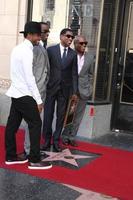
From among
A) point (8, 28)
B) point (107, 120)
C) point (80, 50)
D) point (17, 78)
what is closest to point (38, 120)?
point (17, 78)

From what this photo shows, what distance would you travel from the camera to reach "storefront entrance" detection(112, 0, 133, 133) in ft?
24.0

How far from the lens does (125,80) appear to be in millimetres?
7398

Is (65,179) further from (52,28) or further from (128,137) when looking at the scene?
(52,28)

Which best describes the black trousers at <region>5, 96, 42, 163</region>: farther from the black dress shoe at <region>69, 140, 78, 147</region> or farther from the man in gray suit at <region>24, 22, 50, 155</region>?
the black dress shoe at <region>69, 140, 78, 147</region>

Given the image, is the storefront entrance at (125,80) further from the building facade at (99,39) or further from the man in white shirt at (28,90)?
the man in white shirt at (28,90)

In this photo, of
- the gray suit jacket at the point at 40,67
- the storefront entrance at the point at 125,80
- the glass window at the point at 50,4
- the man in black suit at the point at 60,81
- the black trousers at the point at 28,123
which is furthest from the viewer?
the glass window at the point at 50,4

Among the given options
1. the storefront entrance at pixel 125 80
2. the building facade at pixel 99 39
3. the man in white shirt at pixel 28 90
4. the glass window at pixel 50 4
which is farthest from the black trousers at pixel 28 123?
the glass window at pixel 50 4

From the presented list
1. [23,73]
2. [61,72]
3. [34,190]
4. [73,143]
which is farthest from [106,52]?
[34,190]

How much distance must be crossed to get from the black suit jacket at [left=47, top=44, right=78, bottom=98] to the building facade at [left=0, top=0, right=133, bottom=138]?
1.21m

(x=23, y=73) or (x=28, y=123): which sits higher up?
(x=23, y=73)

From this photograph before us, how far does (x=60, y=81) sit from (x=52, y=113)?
529 mm

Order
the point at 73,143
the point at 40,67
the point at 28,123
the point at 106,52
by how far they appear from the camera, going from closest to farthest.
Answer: the point at 28,123 < the point at 40,67 < the point at 73,143 < the point at 106,52

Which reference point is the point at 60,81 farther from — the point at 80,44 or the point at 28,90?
the point at 28,90

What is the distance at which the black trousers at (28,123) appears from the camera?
4.95m
